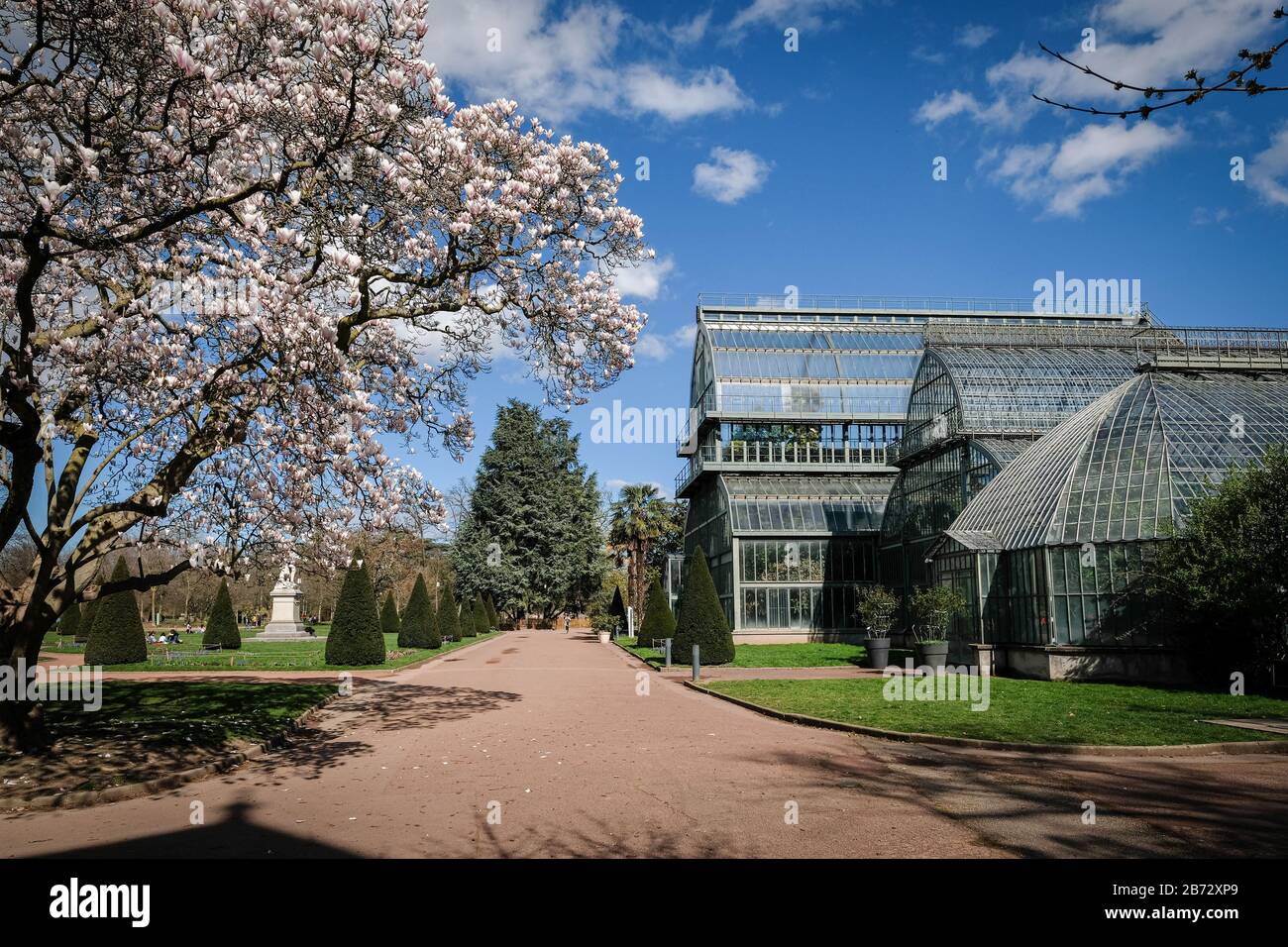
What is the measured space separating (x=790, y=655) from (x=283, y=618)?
28535 mm

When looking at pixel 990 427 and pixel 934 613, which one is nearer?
pixel 934 613

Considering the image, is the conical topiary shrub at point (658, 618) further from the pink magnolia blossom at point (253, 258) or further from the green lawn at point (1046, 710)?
the pink magnolia blossom at point (253, 258)

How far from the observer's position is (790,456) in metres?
45.8

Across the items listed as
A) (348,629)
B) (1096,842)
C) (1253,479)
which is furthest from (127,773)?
(1253,479)

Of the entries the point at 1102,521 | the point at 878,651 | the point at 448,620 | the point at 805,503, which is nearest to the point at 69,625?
the point at 448,620

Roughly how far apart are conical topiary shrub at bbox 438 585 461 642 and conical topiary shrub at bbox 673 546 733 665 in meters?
21.4

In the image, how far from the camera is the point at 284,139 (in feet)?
30.7

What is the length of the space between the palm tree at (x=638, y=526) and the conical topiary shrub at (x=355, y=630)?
74.8 ft

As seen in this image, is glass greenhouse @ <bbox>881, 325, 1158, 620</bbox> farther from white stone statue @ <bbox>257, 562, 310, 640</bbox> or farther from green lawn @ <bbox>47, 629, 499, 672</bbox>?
white stone statue @ <bbox>257, 562, 310, 640</bbox>

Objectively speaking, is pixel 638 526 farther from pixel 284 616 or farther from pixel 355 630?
pixel 355 630

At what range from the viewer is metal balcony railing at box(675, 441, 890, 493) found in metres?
45.2

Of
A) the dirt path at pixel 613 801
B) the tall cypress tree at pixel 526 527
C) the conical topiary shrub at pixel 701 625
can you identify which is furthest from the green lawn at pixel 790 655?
the tall cypress tree at pixel 526 527
